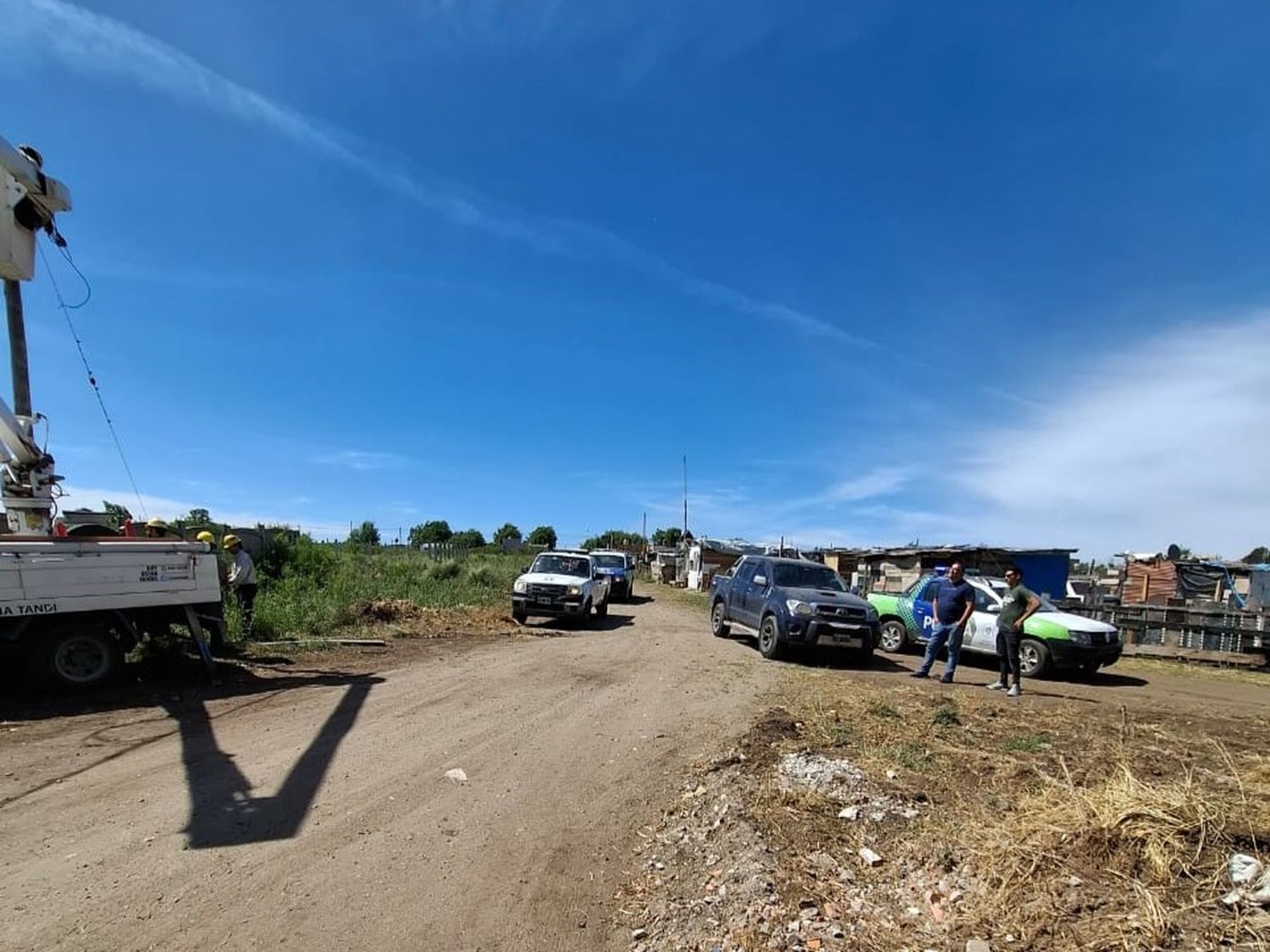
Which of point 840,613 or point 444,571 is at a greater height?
point 840,613

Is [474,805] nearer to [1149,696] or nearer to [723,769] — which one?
[723,769]

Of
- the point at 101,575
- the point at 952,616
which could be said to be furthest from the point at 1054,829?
the point at 101,575

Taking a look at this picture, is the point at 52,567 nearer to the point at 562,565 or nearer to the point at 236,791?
the point at 236,791

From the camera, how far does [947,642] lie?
11086mm

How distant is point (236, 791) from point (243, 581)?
27.6 ft

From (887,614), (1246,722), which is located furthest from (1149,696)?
(887,614)

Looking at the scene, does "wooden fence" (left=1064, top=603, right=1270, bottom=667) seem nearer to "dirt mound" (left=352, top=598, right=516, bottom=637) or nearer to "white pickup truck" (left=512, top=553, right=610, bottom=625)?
"white pickup truck" (left=512, top=553, right=610, bottom=625)

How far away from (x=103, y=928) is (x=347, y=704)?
16.4ft

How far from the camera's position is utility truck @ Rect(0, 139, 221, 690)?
821cm

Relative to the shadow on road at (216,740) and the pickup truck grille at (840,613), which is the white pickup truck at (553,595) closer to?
the pickup truck grille at (840,613)

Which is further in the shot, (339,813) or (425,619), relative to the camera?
(425,619)

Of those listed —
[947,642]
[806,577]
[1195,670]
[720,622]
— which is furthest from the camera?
[720,622]

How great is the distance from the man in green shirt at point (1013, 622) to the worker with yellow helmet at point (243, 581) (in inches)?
483

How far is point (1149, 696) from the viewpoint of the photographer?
1091cm
